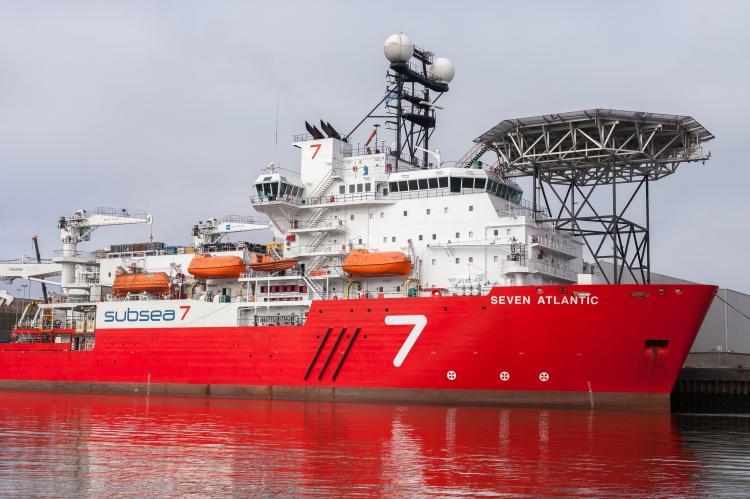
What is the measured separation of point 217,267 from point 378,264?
23.0ft

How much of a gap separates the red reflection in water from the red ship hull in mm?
1458

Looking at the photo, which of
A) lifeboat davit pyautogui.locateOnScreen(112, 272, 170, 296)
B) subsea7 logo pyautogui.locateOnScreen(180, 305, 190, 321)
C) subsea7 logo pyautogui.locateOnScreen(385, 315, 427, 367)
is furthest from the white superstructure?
lifeboat davit pyautogui.locateOnScreen(112, 272, 170, 296)

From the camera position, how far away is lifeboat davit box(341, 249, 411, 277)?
29250 millimetres

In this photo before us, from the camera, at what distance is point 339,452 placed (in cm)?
1549

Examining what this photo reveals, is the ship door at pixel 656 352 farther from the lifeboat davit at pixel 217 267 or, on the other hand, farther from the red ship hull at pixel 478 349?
the lifeboat davit at pixel 217 267

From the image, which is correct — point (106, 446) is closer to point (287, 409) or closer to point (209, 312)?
point (287, 409)

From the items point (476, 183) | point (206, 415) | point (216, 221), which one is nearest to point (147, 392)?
point (216, 221)

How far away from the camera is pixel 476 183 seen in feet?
102

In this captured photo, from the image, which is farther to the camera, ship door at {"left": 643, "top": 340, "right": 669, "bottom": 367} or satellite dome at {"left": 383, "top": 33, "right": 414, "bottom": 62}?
satellite dome at {"left": 383, "top": 33, "right": 414, "bottom": 62}

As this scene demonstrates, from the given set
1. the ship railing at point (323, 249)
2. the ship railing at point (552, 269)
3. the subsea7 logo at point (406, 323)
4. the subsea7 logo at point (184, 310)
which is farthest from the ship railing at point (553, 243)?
the subsea7 logo at point (184, 310)

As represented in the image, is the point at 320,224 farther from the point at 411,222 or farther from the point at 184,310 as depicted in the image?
the point at 184,310

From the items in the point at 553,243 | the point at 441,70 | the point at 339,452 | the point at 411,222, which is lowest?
the point at 339,452

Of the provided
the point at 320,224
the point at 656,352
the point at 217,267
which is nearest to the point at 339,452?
the point at 656,352

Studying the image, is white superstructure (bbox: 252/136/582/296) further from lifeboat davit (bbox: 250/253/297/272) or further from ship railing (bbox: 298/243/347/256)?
lifeboat davit (bbox: 250/253/297/272)
